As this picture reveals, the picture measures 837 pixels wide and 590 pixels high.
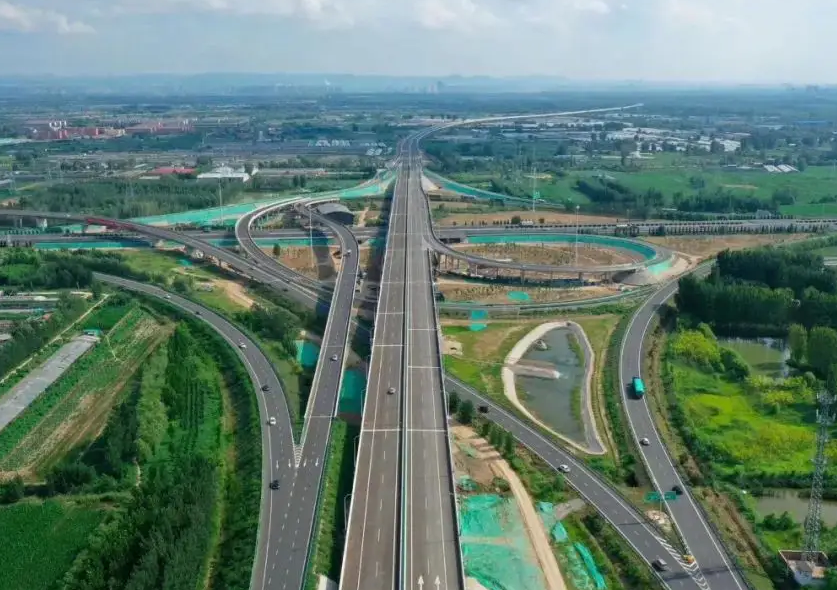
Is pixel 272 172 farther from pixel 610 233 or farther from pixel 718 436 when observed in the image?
pixel 718 436

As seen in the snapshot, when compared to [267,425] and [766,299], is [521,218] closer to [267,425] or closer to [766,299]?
[766,299]

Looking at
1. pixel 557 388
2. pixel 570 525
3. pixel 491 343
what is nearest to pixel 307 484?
pixel 570 525

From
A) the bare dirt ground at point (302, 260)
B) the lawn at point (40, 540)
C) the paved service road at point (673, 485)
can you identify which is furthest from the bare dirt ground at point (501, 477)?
the bare dirt ground at point (302, 260)

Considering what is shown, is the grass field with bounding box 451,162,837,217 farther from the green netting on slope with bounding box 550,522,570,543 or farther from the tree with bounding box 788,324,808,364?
the green netting on slope with bounding box 550,522,570,543

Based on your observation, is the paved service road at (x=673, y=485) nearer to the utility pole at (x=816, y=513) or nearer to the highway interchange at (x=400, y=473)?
the highway interchange at (x=400, y=473)

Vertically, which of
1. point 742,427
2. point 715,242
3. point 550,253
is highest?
point 715,242

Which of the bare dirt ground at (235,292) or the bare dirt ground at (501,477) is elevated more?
the bare dirt ground at (235,292)
